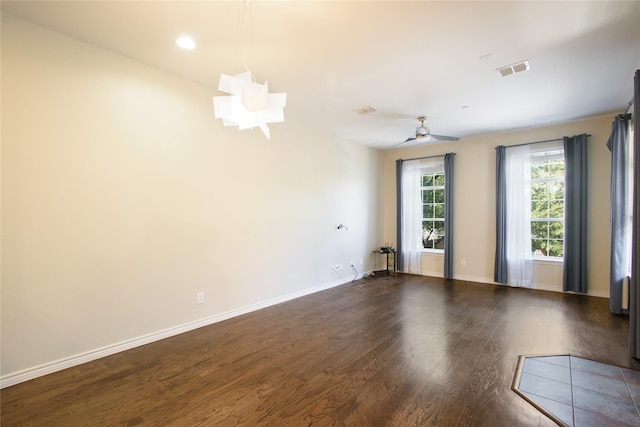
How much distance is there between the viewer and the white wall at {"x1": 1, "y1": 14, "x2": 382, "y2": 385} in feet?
7.92

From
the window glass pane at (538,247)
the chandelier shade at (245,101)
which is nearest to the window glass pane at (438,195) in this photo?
the window glass pane at (538,247)

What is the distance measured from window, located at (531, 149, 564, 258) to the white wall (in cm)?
472

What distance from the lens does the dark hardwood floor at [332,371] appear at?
1988mm

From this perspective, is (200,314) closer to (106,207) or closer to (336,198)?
(106,207)

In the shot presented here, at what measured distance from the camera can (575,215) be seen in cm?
489

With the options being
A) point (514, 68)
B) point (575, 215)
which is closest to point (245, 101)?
point (514, 68)

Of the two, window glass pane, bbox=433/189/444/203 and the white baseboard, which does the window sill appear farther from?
window glass pane, bbox=433/189/444/203

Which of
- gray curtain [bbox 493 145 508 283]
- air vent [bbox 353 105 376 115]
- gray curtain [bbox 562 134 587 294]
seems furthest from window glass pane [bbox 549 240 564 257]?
air vent [bbox 353 105 376 115]

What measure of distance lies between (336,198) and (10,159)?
4.50 m

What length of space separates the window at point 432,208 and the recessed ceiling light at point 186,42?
5398mm

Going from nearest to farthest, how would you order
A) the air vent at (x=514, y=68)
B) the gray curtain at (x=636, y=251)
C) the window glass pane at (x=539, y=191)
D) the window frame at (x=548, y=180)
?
the gray curtain at (x=636, y=251), the air vent at (x=514, y=68), the window frame at (x=548, y=180), the window glass pane at (x=539, y=191)

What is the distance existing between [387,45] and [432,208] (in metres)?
4.60

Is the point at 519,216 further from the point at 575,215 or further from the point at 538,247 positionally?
the point at 575,215

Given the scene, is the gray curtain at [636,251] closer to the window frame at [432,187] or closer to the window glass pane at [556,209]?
the window glass pane at [556,209]
